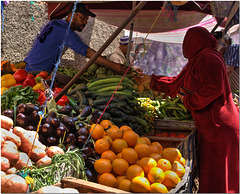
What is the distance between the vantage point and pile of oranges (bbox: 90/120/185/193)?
5.05 ft

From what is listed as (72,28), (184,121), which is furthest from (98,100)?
(72,28)

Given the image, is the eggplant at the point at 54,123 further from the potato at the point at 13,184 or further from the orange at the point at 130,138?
the potato at the point at 13,184

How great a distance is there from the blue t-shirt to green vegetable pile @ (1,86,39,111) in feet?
4.80

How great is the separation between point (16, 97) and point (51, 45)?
191cm

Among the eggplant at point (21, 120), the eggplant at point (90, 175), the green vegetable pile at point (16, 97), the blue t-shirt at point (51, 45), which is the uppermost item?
the blue t-shirt at point (51, 45)

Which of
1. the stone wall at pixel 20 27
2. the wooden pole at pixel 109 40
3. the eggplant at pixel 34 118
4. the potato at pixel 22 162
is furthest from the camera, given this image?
the stone wall at pixel 20 27

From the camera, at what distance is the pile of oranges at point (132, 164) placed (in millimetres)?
1540

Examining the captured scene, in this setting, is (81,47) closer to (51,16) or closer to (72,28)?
(72,28)

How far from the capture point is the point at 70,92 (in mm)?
3357

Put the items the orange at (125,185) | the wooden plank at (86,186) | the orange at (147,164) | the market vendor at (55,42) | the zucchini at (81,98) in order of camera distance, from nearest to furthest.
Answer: the wooden plank at (86,186) < the orange at (125,185) < the orange at (147,164) < the zucchini at (81,98) < the market vendor at (55,42)

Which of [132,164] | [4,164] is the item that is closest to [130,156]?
[132,164]

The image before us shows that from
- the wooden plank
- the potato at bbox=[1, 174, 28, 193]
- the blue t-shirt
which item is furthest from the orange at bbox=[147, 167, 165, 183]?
the blue t-shirt

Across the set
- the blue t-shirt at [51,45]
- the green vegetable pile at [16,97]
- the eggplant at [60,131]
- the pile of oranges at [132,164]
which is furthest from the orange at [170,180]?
the blue t-shirt at [51,45]

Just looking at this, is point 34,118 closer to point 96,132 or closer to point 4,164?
point 96,132
